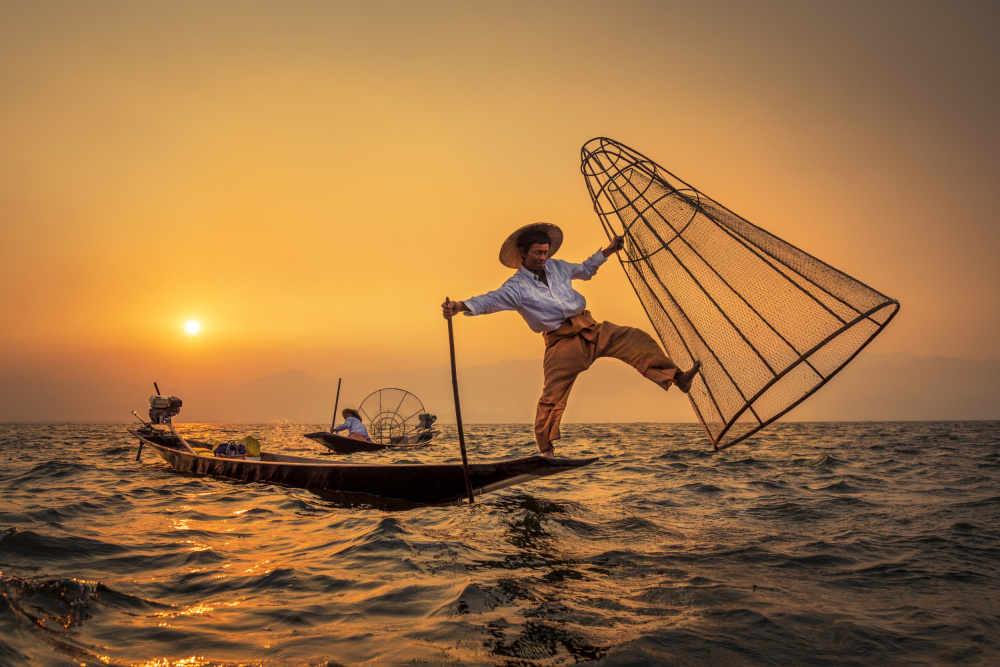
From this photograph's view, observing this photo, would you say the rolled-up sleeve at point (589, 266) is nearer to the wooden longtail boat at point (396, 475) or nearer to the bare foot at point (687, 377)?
the bare foot at point (687, 377)

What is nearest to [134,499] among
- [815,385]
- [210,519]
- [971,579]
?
[210,519]

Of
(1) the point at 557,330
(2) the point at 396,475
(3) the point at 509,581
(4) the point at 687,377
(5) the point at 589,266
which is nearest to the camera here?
(3) the point at 509,581

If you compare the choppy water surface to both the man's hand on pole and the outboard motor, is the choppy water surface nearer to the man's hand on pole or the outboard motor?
the man's hand on pole

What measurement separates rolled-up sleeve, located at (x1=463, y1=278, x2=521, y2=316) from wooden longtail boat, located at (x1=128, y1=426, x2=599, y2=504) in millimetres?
1513

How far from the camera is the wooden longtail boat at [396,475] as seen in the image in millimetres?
5632

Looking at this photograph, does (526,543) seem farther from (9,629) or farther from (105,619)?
(9,629)

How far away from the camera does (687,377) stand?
4770mm

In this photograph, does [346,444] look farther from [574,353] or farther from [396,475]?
[574,353]

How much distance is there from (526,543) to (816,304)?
311 cm

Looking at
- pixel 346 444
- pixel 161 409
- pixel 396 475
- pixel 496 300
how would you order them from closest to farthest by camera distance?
1. pixel 496 300
2. pixel 396 475
3. pixel 161 409
4. pixel 346 444

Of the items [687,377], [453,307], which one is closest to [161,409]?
[453,307]

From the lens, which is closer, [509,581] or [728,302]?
[509,581]

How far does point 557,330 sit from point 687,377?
1.21 meters

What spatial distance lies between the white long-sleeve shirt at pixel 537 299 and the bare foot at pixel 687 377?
1.07 m
